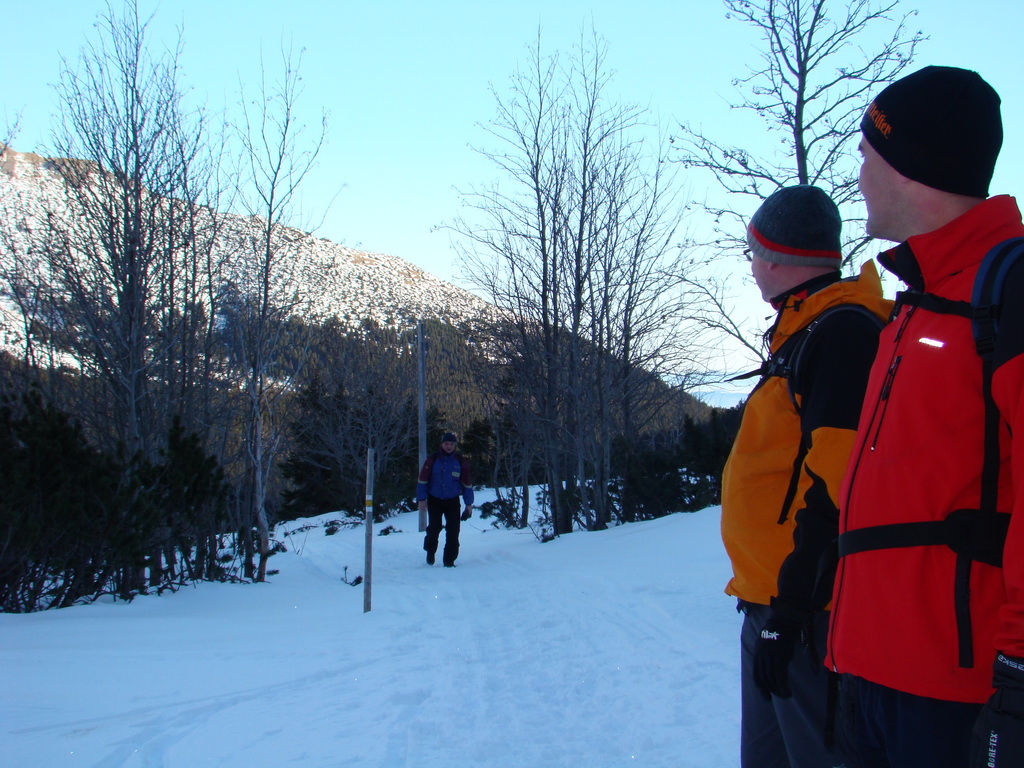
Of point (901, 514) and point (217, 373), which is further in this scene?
point (217, 373)

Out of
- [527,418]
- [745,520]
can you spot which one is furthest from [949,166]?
[527,418]

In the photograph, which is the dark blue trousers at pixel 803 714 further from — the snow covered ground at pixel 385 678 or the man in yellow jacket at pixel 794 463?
the snow covered ground at pixel 385 678

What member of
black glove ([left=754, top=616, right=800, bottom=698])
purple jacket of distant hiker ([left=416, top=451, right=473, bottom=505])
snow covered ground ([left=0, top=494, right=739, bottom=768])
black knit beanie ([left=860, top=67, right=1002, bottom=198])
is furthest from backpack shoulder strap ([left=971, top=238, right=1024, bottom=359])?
purple jacket of distant hiker ([left=416, top=451, right=473, bottom=505])

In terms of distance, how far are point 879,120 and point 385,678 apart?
4372 mm

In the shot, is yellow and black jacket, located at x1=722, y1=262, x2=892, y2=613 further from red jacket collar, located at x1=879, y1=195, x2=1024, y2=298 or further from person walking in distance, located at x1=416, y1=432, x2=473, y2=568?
person walking in distance, located at x1=416, y1=432, x2=473, y2=568

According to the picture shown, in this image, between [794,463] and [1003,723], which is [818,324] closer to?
[794,463]

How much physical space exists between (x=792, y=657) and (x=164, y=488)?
7.27 m

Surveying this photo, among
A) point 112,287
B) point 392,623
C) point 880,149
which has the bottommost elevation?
point 392,623

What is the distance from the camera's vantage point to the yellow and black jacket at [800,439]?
1.80 m

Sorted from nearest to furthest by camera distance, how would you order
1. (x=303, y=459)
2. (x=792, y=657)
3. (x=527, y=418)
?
(x=792, y=657)
(x=527, y=418)
(x=303, y=459)

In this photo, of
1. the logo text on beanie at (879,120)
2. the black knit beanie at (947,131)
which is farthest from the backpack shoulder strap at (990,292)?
the logo text on beanie at (879,120)

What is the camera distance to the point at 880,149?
5.24ft

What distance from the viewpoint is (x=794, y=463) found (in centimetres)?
202

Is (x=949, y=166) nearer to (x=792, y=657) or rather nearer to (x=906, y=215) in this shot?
(x=906, y=215)
